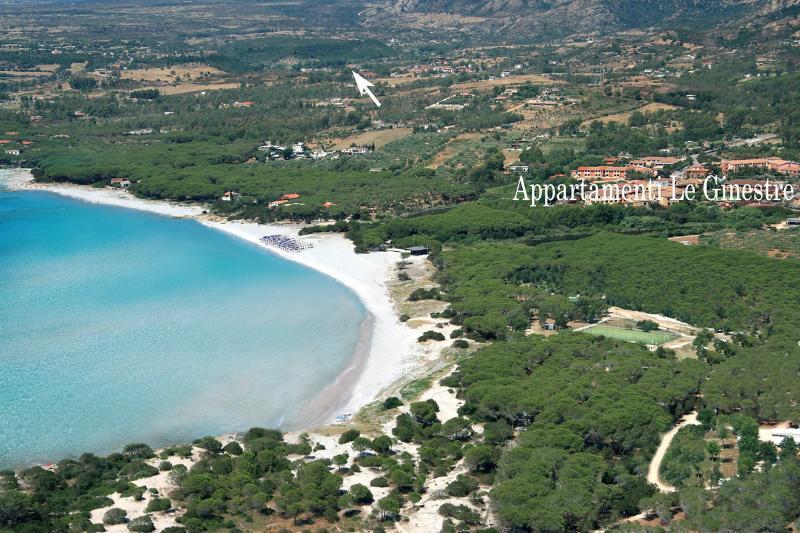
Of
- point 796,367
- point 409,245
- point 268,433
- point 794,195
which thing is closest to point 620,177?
point 794,195

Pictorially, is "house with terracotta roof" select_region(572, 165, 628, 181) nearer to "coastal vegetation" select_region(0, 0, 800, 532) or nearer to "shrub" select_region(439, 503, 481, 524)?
"coastal vegetation" select_region(0, 0, 800, 532)

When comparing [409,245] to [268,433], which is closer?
[268,433]

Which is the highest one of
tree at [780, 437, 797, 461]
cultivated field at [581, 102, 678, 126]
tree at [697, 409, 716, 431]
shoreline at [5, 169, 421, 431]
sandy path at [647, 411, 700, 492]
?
cultivated field at [581, 102, 678, 126]

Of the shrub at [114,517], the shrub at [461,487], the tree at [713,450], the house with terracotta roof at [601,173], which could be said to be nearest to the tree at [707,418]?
the tree at [713,450]

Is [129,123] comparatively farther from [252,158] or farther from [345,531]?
[345,531]

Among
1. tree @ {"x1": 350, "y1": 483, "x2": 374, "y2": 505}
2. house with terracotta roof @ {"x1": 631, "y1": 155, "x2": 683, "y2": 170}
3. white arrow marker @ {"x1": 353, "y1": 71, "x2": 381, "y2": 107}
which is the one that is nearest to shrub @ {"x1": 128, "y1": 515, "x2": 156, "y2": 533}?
tree @ {"x1": 350, "y1": 483, "x2": 374, "y2": 505}

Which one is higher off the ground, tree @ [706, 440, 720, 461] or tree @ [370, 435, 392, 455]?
tree @ [706, 440, 720, 461]

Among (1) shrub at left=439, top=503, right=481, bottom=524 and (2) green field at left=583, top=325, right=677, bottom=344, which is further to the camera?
(2) green field at left=583, top=325, right=677, bottom=344
